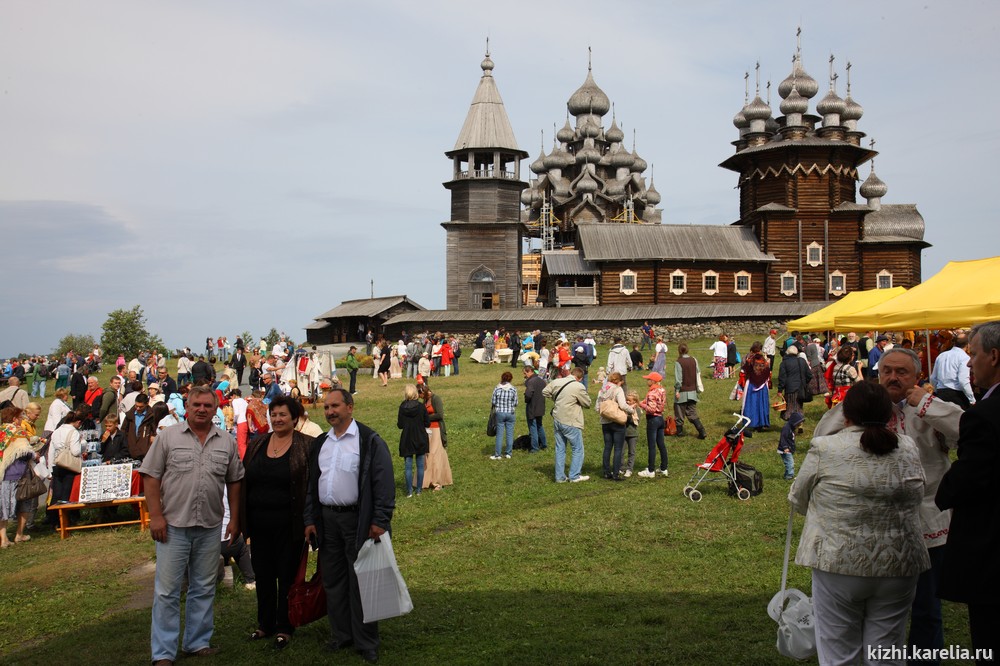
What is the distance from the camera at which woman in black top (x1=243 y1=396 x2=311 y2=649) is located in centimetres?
698

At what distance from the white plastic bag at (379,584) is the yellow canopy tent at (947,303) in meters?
8.50

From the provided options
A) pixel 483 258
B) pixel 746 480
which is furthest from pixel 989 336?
pixel 483 258

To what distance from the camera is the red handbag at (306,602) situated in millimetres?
6855

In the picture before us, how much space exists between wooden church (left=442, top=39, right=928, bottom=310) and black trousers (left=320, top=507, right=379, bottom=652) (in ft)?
149

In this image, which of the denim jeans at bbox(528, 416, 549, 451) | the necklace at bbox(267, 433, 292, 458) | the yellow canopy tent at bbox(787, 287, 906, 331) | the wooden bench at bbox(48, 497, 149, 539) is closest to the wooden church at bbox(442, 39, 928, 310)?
the yellow canopy tent at bbox(787, 287, 906, 331)

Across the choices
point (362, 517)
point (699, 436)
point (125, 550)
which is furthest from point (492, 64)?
point (362, 517)

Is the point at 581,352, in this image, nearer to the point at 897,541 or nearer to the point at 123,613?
the point at 123,613

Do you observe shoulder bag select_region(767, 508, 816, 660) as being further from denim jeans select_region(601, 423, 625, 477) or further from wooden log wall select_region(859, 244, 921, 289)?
wooden log wall select_region(859, 244, 921, 289)

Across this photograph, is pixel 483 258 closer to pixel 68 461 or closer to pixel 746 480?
pixel 68 461

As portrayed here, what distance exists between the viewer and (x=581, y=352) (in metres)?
23.5

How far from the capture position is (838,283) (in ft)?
176

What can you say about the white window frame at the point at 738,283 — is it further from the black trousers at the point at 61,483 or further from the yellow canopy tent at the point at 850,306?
the black trousers at the point at 61,483

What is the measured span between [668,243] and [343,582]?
47.8 m

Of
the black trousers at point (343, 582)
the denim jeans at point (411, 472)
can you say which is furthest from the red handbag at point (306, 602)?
the denim jeans at point (411, 472)
